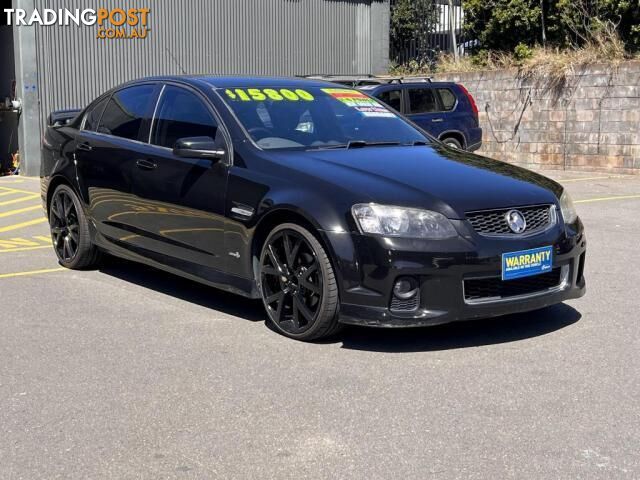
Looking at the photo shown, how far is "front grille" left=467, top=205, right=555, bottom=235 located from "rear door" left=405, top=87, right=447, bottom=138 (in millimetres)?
9946

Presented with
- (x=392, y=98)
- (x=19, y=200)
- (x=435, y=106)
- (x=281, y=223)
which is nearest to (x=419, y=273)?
(x=281, y=223)

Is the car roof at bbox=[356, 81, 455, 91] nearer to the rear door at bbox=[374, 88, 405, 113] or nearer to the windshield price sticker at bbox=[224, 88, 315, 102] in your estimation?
A: the rear door at bbox=[374, 88, 405, 113]

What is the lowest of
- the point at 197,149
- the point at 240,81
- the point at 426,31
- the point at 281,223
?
the point at 281,223

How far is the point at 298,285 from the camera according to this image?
5262 mm

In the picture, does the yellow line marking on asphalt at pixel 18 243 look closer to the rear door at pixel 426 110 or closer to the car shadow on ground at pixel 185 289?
the car shadow on ground at pixel 185 289

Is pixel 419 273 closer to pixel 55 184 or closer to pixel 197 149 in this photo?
pixel 197 149

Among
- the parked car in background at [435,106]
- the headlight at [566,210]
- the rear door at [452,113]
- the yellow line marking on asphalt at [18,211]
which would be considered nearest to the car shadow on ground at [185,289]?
the headlight at [566,210]

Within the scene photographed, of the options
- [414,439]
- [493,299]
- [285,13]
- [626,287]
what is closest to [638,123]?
[285,13]

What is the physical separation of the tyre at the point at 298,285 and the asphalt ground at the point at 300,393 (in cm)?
14

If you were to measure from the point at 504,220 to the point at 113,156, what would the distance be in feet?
10.4

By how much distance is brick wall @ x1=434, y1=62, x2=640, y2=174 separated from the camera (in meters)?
16.5

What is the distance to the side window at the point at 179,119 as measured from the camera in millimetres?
6064

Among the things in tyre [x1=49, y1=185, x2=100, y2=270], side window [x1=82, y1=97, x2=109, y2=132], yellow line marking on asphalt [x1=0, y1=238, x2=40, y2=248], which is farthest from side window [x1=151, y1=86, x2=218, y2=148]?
yellow line marking on asphalt [x1=0, y1=238, x2=40, y2=248]

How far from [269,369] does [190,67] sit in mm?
15654
